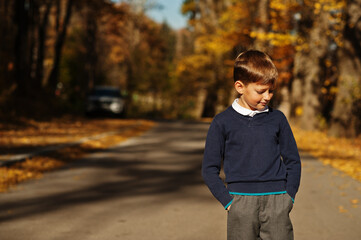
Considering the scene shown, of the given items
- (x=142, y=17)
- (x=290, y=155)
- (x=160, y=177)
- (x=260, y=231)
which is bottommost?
(x=160, y=177)

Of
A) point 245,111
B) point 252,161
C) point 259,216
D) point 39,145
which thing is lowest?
point 39,145

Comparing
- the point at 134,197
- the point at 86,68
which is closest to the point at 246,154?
the point at 134,197

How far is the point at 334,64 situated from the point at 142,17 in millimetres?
30415

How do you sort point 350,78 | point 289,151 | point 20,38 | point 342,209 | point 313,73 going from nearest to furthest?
1. point 289,151
2. point 342,209
3. point 350,78
4. point 20,38
5. point 313,73

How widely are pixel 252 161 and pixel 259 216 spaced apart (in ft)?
1.07

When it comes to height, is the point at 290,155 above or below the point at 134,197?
above

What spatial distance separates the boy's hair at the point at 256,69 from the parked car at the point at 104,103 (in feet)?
92.6

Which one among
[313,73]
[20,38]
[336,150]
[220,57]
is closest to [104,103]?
[20,38]

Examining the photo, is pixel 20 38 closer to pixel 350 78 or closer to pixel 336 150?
pixel 350 78

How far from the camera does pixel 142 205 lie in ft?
25.4

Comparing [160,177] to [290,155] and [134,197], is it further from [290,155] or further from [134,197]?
[290,155]

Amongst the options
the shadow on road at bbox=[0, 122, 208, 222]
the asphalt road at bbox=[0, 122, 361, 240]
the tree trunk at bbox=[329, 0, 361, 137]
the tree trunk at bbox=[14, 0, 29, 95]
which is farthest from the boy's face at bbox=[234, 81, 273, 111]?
the tree trunk at bbox=[14, 0, 29, 95]

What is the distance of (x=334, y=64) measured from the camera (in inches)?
1005

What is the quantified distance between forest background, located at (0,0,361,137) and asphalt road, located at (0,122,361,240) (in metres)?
2.18
